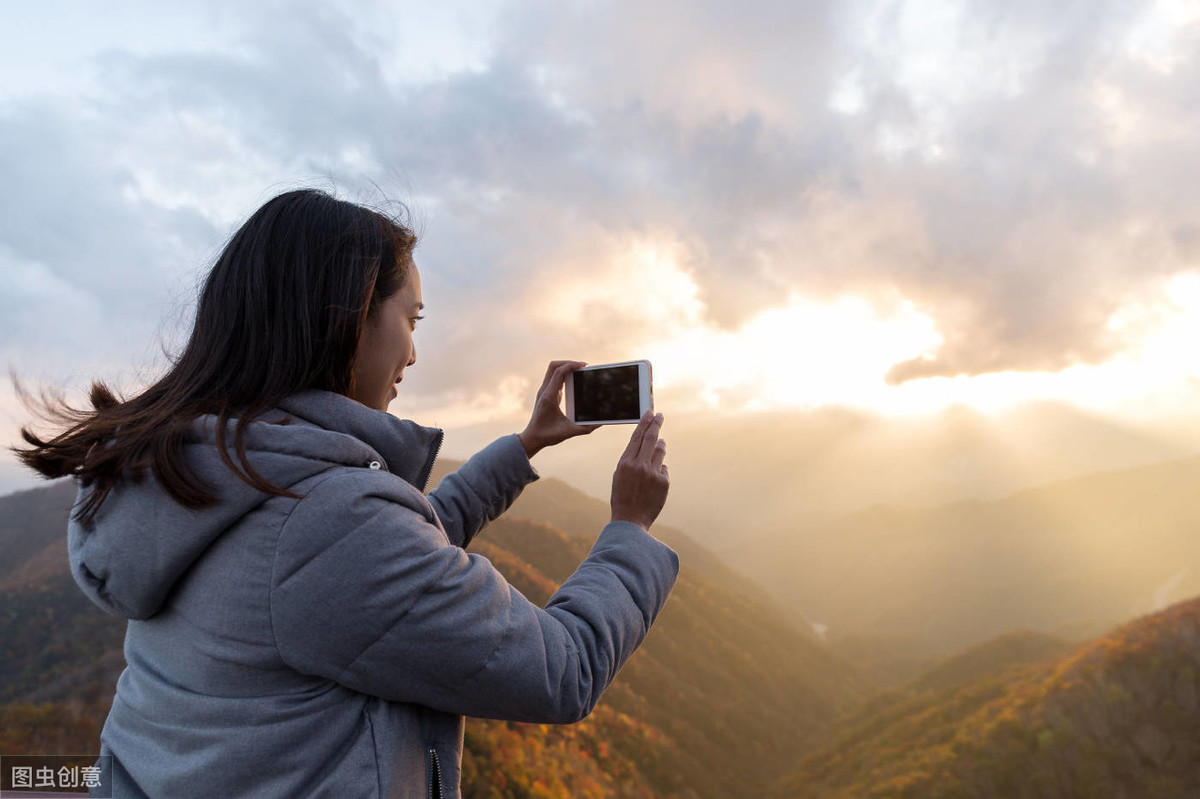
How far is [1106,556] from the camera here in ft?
289

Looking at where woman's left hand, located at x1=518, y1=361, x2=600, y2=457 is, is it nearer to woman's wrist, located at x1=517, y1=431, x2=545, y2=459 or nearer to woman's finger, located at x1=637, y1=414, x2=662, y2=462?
woman's wrist, located at x1=517, y1=431, x2=545, y2=459

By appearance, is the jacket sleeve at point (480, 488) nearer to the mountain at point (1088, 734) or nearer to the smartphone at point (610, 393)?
the smartphone at point (610, 393)

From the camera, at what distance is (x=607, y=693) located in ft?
82.6

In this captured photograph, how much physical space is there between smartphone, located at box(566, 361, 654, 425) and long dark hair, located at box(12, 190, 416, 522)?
107 centimetres

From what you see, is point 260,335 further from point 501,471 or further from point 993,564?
point 993,564

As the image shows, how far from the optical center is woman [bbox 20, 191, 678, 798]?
140cm

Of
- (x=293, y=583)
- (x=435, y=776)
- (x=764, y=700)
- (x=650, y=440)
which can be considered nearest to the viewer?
(x=293, y=583)

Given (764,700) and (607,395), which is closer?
(607,395)

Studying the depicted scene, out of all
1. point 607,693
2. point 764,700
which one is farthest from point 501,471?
point 764,700

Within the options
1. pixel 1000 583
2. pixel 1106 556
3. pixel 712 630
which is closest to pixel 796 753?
pixel 712 630

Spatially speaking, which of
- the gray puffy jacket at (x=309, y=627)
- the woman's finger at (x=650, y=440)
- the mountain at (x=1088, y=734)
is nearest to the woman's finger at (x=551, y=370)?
the woman's finger at (x=650, y=440)

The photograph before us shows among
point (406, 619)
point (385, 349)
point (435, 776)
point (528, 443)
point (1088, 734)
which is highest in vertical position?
point (385, 349)

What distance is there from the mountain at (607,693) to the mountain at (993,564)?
67.5 feet

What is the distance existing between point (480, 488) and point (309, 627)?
4.99ft
